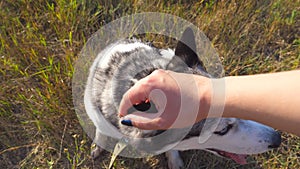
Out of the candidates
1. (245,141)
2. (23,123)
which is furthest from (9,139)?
(245,141)

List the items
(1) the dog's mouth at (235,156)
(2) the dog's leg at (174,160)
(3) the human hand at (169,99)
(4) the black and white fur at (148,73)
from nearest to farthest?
(3) the human hand at (169,99) < (4) the black and white fur at (148,73) < (1) the dog's mouth at (235,156) < (2) the dog's leg at (174,160)

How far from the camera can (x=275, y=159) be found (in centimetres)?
245

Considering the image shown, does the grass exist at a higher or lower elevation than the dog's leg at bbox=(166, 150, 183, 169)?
higher

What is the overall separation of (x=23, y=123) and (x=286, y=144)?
6.03ft

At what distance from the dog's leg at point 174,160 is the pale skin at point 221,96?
0.86 meters

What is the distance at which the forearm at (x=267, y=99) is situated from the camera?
1.57 metres

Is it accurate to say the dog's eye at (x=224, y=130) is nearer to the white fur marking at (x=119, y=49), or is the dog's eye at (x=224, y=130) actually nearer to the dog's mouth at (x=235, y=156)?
the dog's mouth at (x=235, y=156)

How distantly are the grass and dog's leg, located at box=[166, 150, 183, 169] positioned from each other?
71mm

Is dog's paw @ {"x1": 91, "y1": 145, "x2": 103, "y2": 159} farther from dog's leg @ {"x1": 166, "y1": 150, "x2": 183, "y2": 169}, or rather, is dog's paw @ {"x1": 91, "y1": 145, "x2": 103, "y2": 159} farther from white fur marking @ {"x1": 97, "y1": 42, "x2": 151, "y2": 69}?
white fur marking @ {"x1": 97, "y1": 42, "x2": 151, "y2": 69}

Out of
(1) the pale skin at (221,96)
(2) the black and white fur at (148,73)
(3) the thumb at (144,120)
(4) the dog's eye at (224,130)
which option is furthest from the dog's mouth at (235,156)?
(3) the thumb at (144,120)

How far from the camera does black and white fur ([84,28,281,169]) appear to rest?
6.11ft

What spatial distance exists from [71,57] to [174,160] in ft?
3.36

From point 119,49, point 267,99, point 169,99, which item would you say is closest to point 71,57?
point 119,49

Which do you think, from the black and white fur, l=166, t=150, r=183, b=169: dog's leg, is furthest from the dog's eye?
l=166, t=150, r=183, b=169: dog's leg
